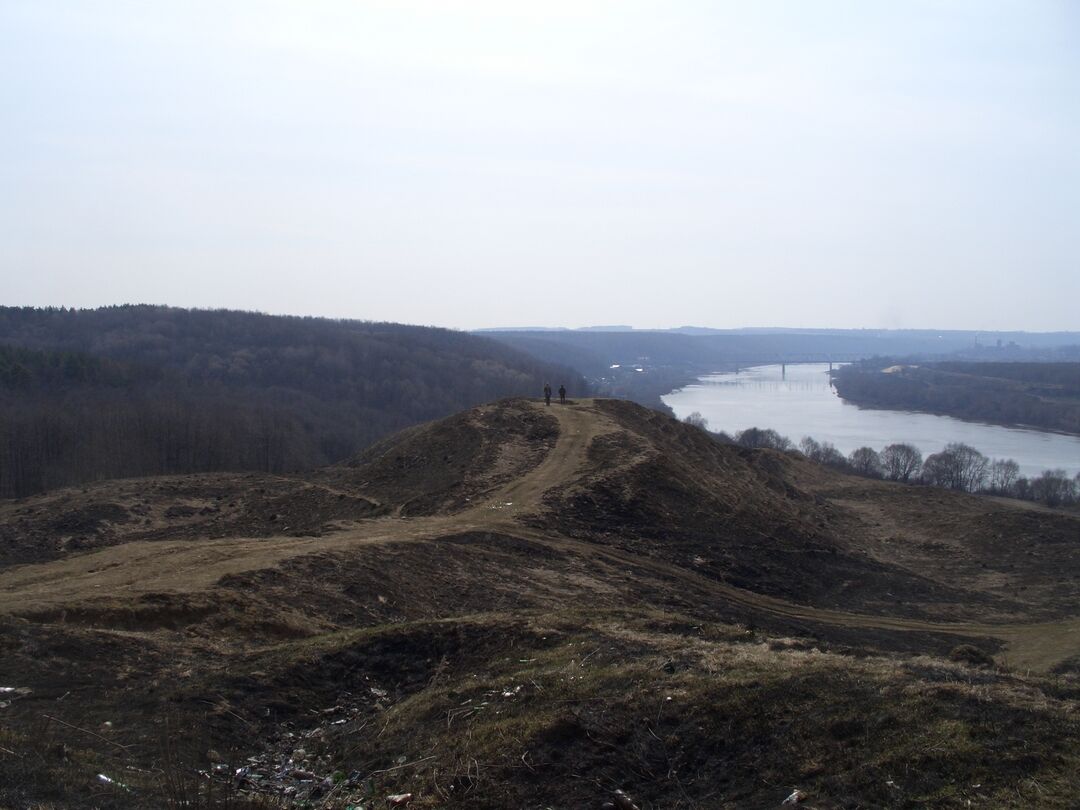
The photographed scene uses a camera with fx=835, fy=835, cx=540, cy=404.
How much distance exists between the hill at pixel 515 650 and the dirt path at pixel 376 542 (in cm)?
11

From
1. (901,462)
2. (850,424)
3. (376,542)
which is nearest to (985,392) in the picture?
(850,424)

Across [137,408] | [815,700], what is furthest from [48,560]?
[137,408]

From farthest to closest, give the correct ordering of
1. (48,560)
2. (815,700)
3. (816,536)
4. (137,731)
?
(816,536) < (48,560) < (137,731) < (815,700)

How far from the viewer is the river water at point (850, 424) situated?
218ft

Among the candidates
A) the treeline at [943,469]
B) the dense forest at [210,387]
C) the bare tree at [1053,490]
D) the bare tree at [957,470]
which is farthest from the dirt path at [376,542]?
the bare tree at [957,470]

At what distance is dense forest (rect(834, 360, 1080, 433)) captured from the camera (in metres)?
85.1

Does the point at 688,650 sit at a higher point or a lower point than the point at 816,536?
higher

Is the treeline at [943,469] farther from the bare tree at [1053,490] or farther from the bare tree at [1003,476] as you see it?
the bare tree at [1053,490]

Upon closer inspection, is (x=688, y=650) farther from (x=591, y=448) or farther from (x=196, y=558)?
(x=591, y=448)

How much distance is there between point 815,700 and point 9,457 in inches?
1676

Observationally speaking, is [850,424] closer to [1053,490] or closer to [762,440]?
[762,440]

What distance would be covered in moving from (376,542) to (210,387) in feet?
180

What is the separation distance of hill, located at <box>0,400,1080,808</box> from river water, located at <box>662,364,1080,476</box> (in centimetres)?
4597

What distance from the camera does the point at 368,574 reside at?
46.5 ft
